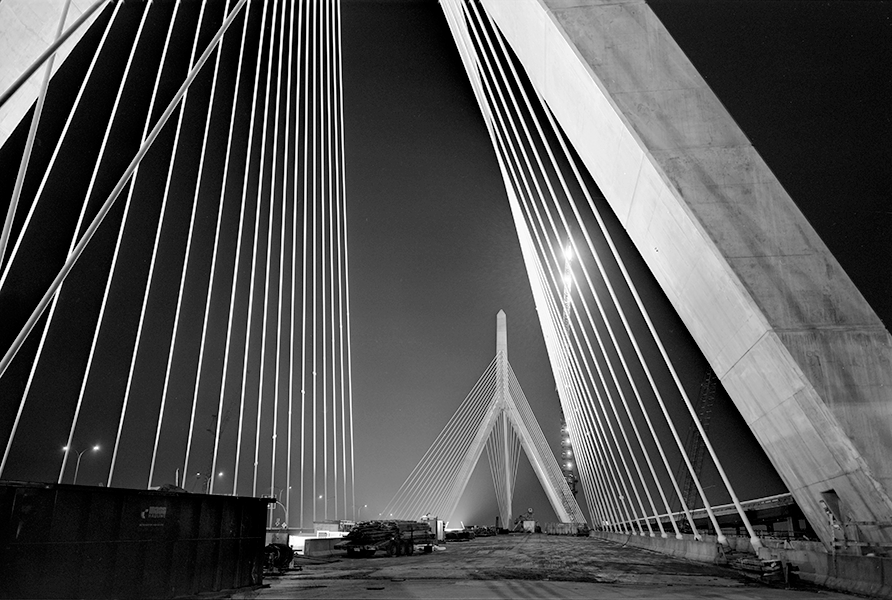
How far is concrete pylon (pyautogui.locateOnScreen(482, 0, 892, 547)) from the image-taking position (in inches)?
379

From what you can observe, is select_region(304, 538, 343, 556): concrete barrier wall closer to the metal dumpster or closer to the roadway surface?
the roadway surface

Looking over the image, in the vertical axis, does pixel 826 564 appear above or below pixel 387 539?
below

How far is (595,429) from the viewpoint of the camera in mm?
27109

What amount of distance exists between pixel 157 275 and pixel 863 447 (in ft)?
138

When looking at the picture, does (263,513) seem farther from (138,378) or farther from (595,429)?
(138,378)

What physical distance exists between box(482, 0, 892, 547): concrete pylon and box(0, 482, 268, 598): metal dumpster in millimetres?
8567

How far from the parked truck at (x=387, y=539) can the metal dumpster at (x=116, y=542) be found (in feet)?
33.7

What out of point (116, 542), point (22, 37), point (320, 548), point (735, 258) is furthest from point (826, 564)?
point (22, 37)

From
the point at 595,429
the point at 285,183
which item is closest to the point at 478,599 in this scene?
the point at 285,183

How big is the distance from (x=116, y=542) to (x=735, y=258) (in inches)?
382

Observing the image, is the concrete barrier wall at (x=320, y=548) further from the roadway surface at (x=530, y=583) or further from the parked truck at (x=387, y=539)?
the roadway surface at (x=530, y=583)

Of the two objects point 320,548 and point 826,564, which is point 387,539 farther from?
point 826,564

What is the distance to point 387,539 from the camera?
2127 centimetres

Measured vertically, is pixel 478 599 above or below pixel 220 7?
below
